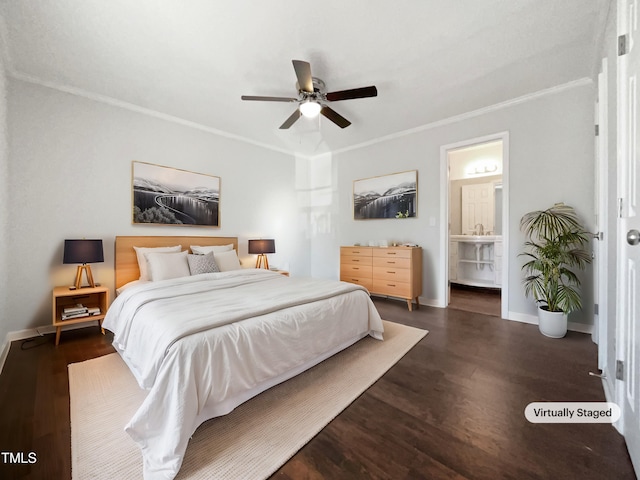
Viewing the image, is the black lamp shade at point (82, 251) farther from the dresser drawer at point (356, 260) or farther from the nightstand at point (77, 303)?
the dresser drawer at point (356, 260)

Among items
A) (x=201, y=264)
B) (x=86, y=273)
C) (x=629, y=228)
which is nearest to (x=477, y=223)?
(x=629, y=228)

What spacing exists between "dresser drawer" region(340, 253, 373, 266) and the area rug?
2.04 meters

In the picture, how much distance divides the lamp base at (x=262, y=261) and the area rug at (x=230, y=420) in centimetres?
235

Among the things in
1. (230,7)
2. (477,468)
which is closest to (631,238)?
(477,468)

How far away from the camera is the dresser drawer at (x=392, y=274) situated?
3681 mm

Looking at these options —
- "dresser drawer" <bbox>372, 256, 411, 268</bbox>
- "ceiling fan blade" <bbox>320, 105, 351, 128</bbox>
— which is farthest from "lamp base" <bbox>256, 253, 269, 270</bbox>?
"ceiling fan blade" <bbox>320, 105, 351, 128</bbox>

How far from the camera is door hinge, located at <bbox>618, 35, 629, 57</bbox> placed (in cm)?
133

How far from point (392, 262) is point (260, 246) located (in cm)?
213

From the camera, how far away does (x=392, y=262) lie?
12.6ft

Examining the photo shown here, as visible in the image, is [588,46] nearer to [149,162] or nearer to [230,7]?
[230,7]

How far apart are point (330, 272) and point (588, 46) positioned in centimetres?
436

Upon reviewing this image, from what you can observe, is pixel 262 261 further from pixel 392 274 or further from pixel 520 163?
pixel 520 163

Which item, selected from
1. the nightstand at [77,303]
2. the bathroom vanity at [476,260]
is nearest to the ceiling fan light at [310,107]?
the nightstand at [77,303]

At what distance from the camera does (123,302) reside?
231 centimetres
